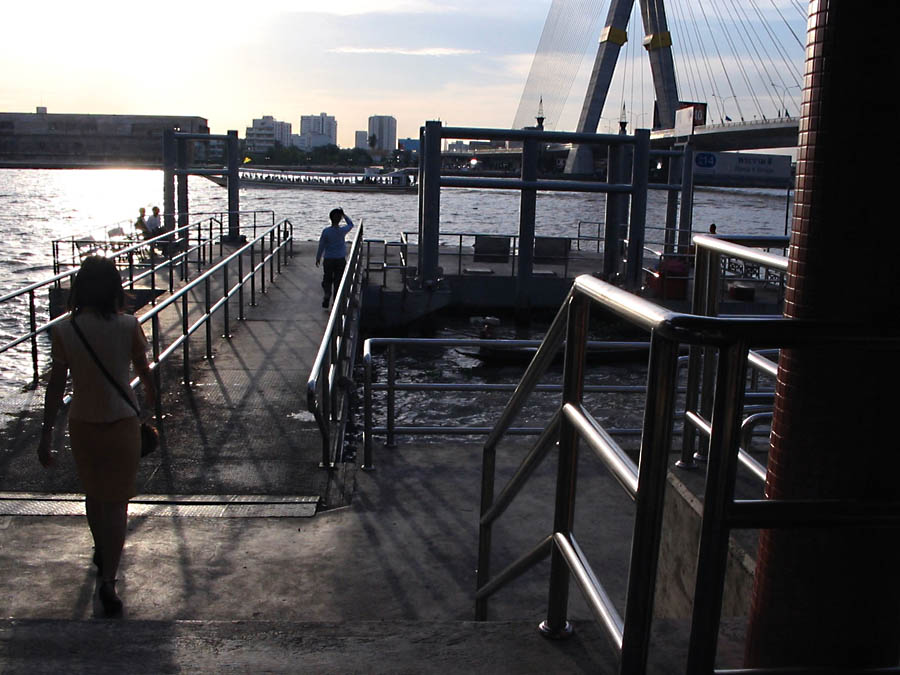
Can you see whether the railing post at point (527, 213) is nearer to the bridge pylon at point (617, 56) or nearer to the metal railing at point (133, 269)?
the metal railing at point (133, 269)

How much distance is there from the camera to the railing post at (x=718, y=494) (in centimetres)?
159

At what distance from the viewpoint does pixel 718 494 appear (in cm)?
162

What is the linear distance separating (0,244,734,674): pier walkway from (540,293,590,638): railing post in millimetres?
88

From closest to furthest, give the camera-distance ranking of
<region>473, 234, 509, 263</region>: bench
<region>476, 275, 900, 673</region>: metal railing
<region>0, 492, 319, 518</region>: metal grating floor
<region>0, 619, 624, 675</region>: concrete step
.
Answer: <region>476, 275, 900, 673</region>: metal railing
<region>0, 619, 624, 675</region>: concrete step
<region>0, 492, 319, 518</region>: metal grating floor
<region>473, 234, 509, 263</region>: bench

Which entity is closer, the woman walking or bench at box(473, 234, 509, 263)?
the woman walking

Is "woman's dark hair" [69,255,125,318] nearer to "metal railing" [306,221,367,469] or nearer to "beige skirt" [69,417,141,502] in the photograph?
"beige skirt" [69,417,141,502]

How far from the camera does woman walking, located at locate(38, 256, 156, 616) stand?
3.63 meters

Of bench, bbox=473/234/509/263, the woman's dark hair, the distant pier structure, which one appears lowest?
bench, bbox=473/234/509/263

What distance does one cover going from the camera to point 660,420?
1683mm

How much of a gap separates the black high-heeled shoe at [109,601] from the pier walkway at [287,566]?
73 mm

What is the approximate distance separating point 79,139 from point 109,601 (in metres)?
130

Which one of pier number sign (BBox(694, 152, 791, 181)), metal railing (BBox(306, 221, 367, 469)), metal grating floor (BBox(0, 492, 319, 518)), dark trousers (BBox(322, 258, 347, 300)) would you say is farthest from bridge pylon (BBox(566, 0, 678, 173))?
metal grating floor (BBox(0, 492, 319, 518))

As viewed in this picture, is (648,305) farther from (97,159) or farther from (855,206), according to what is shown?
(97,159)

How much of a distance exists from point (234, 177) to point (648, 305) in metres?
21.5
